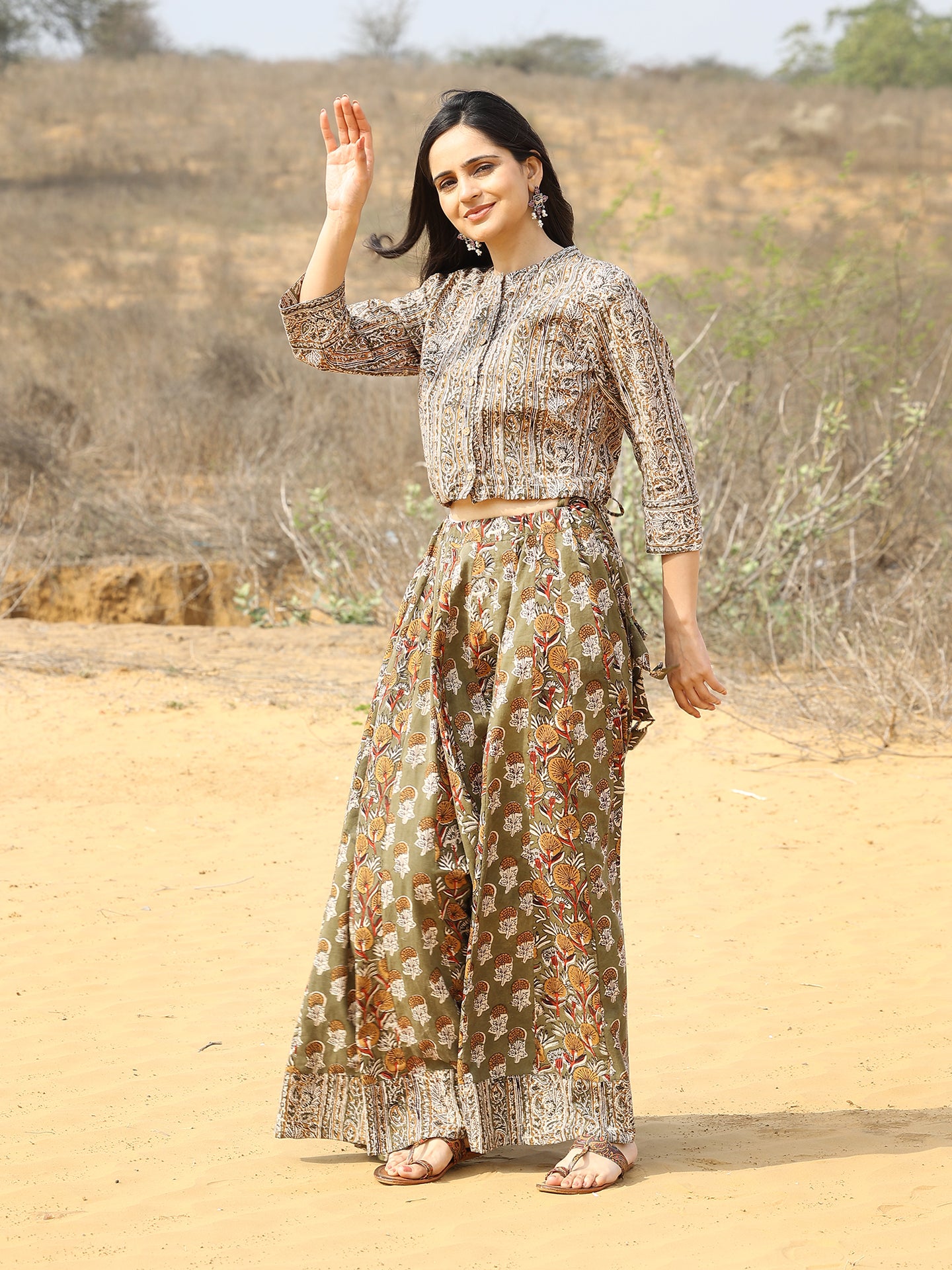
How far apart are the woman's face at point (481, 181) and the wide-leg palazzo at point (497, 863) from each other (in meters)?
0.53

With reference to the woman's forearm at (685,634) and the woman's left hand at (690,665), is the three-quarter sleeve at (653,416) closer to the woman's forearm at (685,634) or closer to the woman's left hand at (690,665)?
the woman's forearm at (685,634)

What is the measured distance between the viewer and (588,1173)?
8.07 ft

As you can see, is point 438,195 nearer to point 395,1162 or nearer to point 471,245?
point 471,245

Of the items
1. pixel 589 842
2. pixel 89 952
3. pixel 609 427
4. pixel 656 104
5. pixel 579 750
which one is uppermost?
pixel 656 104

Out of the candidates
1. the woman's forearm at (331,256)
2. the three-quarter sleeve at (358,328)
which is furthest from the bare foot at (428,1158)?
the woman's forearm at (331,256)

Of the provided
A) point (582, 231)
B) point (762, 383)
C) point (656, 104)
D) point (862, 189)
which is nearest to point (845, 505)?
point (762, 383)

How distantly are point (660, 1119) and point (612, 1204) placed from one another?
0.62 metres

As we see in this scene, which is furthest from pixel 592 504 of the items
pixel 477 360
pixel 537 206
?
pixel 537 206

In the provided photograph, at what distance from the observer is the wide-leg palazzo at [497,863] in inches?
95.1

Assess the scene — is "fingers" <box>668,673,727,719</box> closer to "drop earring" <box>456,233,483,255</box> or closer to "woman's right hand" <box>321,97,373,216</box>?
"drop earring" <box>456,233,483,255</box>

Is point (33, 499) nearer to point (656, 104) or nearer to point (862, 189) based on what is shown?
point (862, 189)

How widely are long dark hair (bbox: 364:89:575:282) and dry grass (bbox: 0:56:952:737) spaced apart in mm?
243

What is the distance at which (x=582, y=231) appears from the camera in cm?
1766

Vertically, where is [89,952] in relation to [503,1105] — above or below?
below
